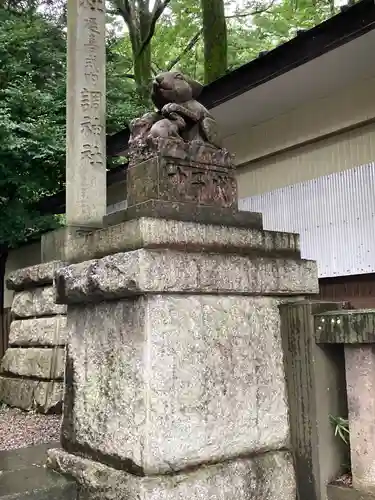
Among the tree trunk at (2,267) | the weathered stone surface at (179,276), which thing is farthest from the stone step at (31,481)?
the tree trunk at (2,267)

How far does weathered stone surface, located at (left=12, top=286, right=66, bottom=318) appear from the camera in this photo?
675 centimetres

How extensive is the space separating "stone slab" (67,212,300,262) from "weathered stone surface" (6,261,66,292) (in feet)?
11.0

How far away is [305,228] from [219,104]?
6.28 ft

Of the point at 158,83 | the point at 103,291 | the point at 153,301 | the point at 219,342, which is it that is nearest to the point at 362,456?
the point at 219,342

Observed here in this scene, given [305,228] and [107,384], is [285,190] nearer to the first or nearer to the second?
[305,228]

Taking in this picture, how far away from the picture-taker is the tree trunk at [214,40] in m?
10.9

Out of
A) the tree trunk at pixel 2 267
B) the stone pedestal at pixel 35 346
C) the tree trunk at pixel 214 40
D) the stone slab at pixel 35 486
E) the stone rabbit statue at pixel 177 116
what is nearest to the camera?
the stone slab at pixel 35 486

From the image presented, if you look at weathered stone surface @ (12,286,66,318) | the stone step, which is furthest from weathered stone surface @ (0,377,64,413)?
the stone step

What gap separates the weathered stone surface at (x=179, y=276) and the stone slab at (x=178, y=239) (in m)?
0.07

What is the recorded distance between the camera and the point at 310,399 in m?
3.08

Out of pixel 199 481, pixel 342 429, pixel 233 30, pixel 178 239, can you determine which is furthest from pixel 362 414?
pixel 233 30

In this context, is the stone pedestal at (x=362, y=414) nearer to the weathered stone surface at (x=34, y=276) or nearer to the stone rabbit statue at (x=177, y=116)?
the stone rabbit statue at (x=177, y=116)

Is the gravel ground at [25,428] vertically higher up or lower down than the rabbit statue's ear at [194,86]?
lower down

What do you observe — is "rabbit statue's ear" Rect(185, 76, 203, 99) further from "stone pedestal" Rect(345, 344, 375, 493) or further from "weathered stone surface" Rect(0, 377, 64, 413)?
"weathered stone surface" Rect(0, 377, 64, 413)
